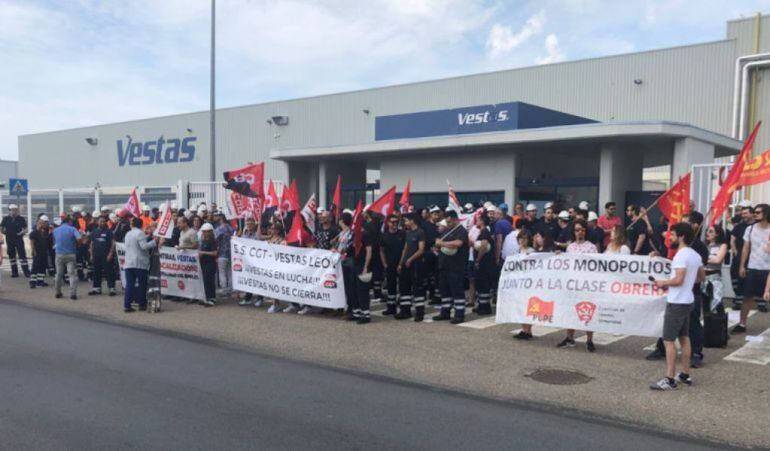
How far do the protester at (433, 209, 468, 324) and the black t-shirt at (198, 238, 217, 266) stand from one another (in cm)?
475

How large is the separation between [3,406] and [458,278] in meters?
6.56

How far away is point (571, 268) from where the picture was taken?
27.3ft

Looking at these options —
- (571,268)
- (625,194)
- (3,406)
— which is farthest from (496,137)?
(3,406)

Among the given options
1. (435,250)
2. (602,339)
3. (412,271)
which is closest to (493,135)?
(435,250)

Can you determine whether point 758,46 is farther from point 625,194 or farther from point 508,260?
point 508,260

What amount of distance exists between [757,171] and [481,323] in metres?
4.70

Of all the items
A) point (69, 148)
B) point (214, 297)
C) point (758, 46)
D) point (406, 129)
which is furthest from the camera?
point (69, 148)

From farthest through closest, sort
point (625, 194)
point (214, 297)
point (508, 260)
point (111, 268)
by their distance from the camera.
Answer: point (625, 194) < point (111, 268) < point (214, 297) < point (508, 260)

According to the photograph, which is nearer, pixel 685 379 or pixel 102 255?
pixel 685 379

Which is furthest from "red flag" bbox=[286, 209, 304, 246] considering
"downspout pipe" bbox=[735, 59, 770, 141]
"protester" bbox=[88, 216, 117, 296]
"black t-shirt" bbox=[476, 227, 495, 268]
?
"downspout pipe" bbox=[735, 59, 770, 141]

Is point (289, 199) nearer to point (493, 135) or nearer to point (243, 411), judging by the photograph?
point (493, 135)

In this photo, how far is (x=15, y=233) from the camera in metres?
16.5

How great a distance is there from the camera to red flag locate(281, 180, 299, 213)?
495 inches

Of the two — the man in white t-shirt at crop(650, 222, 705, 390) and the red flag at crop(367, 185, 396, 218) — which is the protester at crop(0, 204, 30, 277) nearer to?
the red flag at crop(367, 185, 396, 218)
